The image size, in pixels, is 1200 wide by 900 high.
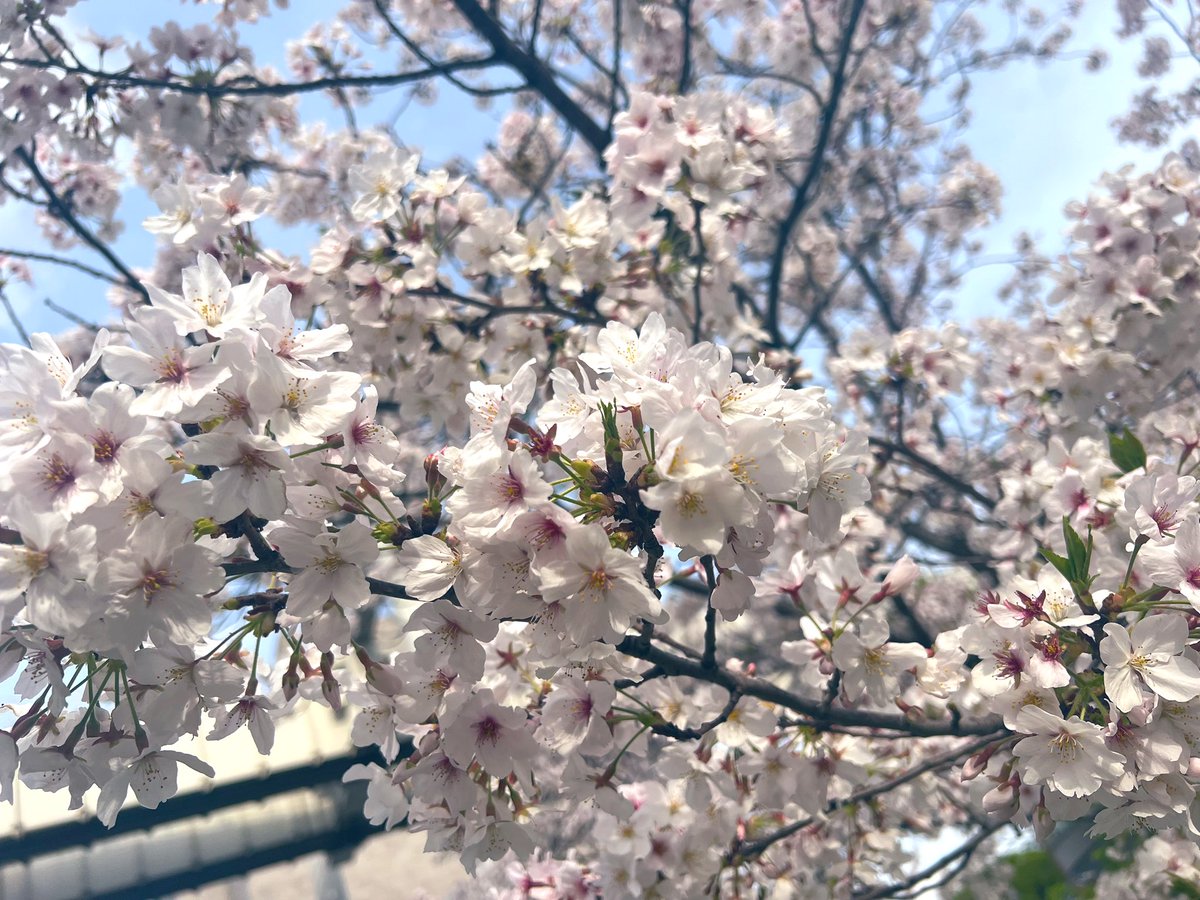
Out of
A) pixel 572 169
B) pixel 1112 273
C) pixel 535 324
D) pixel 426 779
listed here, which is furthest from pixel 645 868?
pixel 572 169

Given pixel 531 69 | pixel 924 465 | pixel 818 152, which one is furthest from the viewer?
pixel 818 152

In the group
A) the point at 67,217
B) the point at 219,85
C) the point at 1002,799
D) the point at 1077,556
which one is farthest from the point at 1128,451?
the point at 67,217

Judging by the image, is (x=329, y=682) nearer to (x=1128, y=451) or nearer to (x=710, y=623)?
(x=710, y=623)

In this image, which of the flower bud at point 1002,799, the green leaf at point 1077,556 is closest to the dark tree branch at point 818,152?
the green leaf at point 1077,556

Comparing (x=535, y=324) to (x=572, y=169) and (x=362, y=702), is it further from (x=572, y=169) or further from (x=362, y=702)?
(x=572, y=169)

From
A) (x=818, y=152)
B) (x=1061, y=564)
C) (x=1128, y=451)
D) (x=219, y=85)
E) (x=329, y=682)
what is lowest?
(x=1061, y=564)

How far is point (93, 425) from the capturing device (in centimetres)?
129

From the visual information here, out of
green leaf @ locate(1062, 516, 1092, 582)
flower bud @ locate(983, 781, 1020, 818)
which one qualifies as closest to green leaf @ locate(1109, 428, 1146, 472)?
green leaf @ locate(1062, 516, 1092, 582)

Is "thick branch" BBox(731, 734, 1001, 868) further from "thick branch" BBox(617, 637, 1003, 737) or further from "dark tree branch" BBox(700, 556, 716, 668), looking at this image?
"dark tree branch" BBox(700, 556, 716, 668)

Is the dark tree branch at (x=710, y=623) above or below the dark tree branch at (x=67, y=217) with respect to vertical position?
below

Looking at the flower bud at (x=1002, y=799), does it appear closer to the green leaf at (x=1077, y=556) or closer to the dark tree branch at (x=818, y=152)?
the green leaf at (x=1077, y=556)

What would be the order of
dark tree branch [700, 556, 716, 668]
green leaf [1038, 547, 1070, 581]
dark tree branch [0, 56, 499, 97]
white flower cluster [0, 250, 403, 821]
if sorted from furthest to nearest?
dark tree branch [0, 56, 499, 97]
green leaf [1038, 547, 1070, 581]
dark tree branch [700, 556, 716, 668]
white flower cluster [0, 250, 403, 821]

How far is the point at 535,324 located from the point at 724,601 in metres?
2.05

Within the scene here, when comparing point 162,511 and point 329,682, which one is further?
point 329,682
